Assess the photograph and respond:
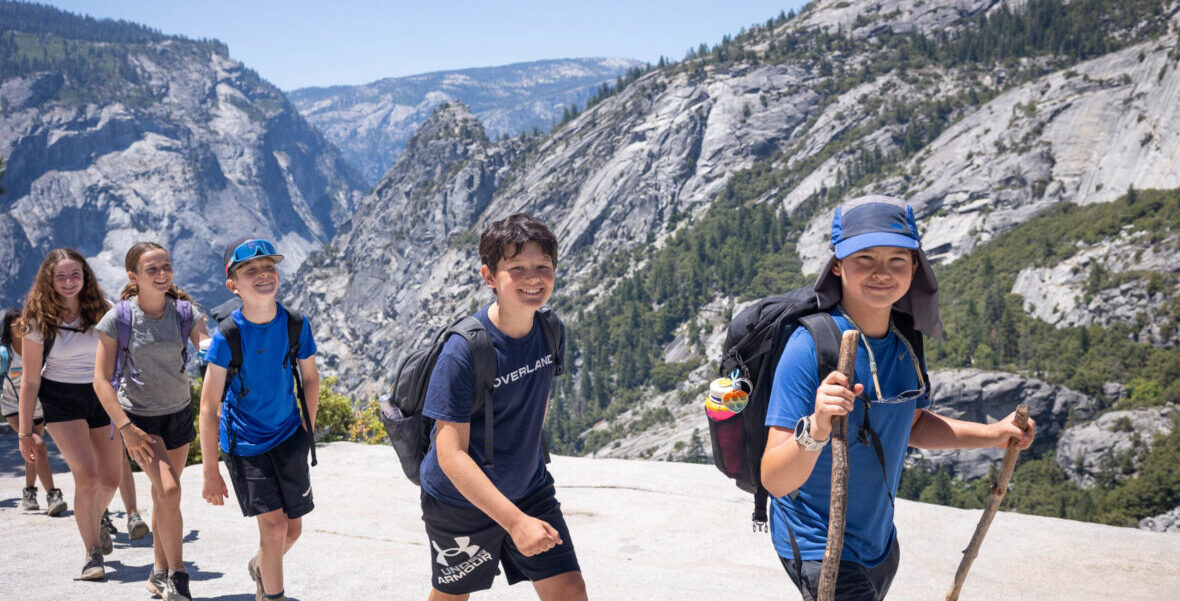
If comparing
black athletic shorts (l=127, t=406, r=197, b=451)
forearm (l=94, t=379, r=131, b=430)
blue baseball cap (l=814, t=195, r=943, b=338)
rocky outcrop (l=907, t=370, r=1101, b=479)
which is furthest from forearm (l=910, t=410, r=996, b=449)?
rocky outcrop (l=907, t=370, r=1101, b=479)

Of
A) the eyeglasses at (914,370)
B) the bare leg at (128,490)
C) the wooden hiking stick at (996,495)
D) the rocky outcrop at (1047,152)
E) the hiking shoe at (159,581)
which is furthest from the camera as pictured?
the rocky outcrop at (1047,152)

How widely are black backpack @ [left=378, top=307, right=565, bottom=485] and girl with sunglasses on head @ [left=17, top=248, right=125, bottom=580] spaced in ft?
13.7

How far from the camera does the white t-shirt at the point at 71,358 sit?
722 cm

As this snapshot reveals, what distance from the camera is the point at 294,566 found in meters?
7.64

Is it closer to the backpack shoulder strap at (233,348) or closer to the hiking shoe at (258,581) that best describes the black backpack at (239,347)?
the backpack shoulder strap at (233,348)

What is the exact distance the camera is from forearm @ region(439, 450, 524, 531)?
354cm

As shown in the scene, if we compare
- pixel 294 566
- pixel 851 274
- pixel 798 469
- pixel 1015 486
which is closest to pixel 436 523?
pixel 798 469

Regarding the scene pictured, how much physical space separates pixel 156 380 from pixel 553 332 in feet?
12.6

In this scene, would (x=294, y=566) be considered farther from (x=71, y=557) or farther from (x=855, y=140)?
(x=855, y=140)

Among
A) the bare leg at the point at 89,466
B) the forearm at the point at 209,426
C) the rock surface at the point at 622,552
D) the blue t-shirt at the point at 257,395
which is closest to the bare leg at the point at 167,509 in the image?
the rock surface at the point at 622,552

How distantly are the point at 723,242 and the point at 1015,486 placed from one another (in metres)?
94.5

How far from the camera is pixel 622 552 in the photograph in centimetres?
884

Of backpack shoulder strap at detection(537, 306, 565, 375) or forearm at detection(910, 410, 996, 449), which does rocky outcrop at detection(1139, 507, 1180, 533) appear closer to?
forearm at detection(910, 410, 996, 449)

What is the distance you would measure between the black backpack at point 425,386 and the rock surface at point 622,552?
3083 millimetres
